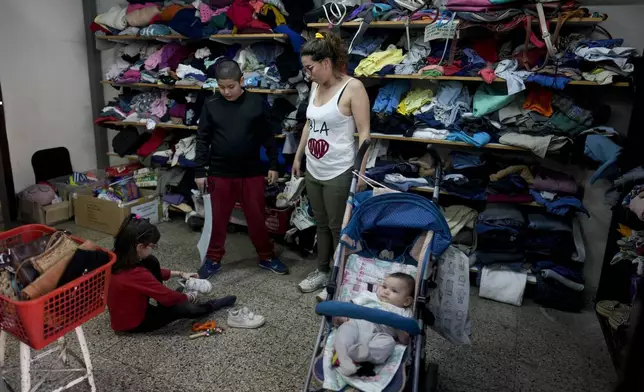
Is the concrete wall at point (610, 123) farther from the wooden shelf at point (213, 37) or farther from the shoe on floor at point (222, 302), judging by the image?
the shoe on floor at point (222, 302)

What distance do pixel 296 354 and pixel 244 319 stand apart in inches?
16.8

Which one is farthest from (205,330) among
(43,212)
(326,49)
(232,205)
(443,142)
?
(43,212)

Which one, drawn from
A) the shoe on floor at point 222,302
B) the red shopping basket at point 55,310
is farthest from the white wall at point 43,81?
the red shopping basket at point 55,310

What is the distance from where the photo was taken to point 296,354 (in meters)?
2.54

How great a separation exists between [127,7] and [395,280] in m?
3.92

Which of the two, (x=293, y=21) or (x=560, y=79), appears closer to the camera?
(x=560, y=79)

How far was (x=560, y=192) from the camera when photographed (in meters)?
3.11

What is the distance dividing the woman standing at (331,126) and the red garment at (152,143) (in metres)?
2.09

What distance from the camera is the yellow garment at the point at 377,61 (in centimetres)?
337

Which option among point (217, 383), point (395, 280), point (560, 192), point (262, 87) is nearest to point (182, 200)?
point (262, 87)

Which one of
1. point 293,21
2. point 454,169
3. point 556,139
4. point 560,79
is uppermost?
point 293,21

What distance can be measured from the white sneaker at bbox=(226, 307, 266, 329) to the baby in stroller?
3.02ft

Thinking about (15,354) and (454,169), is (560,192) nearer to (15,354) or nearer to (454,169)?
(454,169)

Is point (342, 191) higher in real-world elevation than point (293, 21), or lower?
lower
